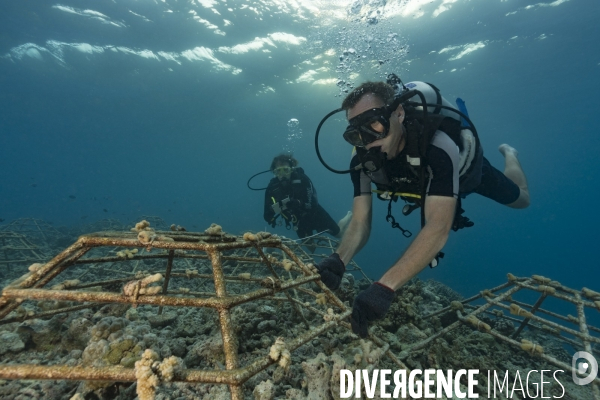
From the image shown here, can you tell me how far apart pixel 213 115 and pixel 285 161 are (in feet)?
110

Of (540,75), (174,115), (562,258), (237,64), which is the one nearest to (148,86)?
(174,115)

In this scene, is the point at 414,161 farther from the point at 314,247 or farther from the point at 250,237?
the point at 314,247

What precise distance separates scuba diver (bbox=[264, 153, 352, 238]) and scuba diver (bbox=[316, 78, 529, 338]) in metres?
5.54

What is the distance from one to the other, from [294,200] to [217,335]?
6.92 metres

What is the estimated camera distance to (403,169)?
3.56m

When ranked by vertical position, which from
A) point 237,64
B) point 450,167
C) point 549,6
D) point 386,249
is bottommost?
point 386,249

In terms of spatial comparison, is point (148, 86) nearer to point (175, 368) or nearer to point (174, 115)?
point (174, 115)

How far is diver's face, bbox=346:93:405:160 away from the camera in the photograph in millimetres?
3285

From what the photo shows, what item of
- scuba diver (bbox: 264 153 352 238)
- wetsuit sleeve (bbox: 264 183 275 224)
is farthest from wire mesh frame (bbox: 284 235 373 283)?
wetsuit sleeve (bbox: 264 183 275 224)

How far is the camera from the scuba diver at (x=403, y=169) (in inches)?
103

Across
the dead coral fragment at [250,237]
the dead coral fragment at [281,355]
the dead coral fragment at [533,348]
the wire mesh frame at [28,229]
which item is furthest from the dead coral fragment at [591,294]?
the wire mesh frame at [28,229]

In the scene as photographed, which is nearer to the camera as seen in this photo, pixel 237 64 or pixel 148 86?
pixel 237 64

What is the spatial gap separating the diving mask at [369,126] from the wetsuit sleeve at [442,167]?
0.59 metres

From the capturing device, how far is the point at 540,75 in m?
25.4
